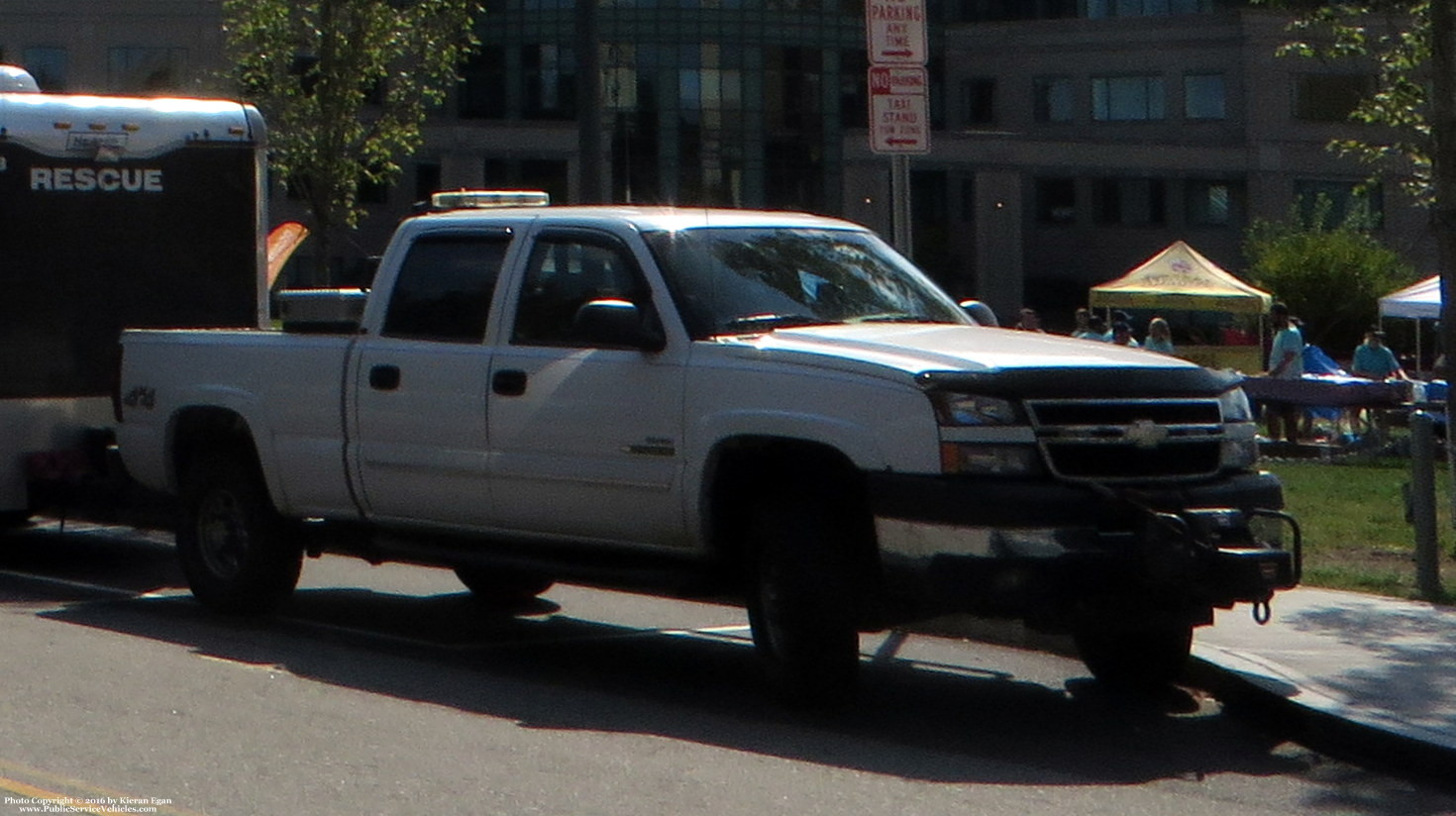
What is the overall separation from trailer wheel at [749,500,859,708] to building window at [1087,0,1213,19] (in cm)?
5818

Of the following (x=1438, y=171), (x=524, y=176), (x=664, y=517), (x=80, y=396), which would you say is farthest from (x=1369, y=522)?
(x=524, y=176)

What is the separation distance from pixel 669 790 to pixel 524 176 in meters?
53.5

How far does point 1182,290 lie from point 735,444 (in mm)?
31286

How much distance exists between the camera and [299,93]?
89.6 feet

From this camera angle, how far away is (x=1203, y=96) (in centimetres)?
6300

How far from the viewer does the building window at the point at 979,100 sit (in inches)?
2611

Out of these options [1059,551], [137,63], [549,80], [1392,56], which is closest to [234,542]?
[1059,551]

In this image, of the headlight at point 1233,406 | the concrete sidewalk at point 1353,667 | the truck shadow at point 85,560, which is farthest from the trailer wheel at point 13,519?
the headlight at point 1233,406

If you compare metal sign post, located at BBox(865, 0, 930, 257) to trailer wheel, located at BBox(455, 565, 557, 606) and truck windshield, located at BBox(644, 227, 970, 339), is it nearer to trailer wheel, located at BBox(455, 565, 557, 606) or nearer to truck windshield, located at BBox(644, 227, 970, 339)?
truck windshield, located at BBox(644, 227, 970, 339)

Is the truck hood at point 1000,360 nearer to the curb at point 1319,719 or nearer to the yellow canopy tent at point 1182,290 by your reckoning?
the curb at point 1319,719

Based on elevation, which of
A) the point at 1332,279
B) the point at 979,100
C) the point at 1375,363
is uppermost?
the point at 979,100

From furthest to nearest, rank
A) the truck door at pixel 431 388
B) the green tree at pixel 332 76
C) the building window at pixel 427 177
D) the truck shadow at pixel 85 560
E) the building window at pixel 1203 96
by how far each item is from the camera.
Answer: the building window at pixel 1203 96 < the building window at pixel 427 177 < the green tree at pixel 332 76 < the truck shadow at pixel 85 560 < the truck door at pixel 431 388

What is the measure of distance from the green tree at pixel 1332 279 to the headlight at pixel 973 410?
43650mm

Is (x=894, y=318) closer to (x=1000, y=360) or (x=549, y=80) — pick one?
(x=1000, y=360)
